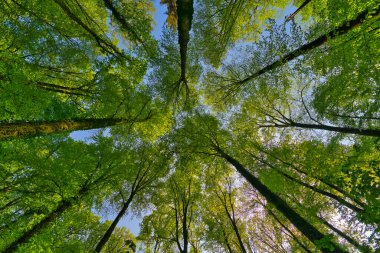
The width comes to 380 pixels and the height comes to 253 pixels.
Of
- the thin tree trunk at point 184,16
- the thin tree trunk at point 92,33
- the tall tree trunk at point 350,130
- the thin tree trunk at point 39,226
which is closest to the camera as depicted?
the thin tree trunk at point 184,16

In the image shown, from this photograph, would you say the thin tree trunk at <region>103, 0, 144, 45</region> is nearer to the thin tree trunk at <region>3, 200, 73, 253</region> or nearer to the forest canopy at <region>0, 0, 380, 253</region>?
the forest canopy at <region>0, 0, 380, 253</region>

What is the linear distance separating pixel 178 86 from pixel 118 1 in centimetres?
490

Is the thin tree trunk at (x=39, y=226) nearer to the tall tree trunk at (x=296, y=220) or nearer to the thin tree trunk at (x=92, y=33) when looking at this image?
the thin tree trunk at (x=92, y=33)

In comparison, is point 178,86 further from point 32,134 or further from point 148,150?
point 32,134

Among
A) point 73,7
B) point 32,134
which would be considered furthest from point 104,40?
point 32,134

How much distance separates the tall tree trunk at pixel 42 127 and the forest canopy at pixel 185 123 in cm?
4

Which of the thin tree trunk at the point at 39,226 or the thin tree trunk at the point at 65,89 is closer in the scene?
the thin tree trunk at the point at 39,226

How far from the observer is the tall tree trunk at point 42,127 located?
5.09 m

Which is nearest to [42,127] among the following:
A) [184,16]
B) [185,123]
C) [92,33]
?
[92,33]

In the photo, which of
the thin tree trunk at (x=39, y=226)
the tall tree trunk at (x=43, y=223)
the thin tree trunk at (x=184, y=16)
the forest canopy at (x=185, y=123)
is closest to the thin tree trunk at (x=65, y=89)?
the forest canopy at (x=185, y=123)

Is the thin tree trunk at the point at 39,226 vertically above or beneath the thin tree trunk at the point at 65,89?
beneath

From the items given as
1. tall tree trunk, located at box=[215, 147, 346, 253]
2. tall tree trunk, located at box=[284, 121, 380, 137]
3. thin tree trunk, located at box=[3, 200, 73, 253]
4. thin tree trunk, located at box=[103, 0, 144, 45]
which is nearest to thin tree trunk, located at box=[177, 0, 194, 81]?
thin tree trunk, located at box=[103, 0, 144, 45]

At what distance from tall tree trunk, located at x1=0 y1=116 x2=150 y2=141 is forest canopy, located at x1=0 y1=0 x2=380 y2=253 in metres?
0.04

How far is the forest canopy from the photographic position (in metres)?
5.41
